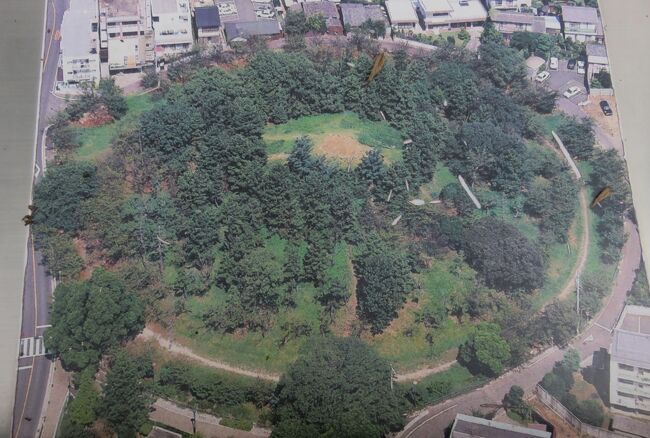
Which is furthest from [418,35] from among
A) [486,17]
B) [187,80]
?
[187,80]

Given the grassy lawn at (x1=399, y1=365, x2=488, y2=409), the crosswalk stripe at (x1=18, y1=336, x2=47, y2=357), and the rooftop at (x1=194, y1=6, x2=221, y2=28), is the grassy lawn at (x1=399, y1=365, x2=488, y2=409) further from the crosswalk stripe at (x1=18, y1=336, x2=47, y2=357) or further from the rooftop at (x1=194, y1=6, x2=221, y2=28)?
the rooftop at (x1=194, y1=6, x2=221, y2=28)

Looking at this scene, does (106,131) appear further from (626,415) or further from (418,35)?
(626,415)

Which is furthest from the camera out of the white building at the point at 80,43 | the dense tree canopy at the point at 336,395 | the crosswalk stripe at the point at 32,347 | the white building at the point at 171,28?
the white building at the point at 171,28

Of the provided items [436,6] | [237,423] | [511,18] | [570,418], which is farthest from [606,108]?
[237,423]

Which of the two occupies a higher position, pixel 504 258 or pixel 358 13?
pixel 358 13

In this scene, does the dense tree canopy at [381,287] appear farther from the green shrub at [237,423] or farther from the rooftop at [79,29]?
the rooftop at [79,29]

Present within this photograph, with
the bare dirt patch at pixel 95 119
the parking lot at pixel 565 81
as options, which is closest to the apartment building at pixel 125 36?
the bare dirt patch at pixel 95 119

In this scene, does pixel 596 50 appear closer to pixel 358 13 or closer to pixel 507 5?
pixel 507 5
